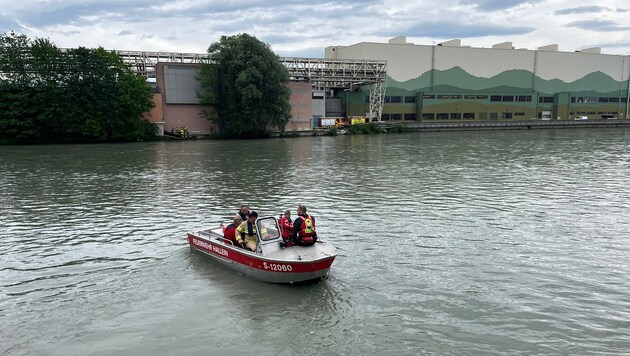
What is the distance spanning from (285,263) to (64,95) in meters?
62.0

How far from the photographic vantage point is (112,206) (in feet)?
74.5

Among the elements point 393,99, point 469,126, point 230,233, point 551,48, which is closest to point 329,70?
point 393,99

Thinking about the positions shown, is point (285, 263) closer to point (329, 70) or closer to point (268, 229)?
point (268, 229)

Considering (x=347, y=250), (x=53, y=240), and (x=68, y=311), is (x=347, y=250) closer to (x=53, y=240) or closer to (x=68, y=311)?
(x=68, y=311)

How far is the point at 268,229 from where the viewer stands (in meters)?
13.4

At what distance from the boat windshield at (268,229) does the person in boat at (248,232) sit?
230mm

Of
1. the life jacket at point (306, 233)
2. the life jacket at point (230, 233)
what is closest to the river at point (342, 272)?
the life jacket at point (230, 233)

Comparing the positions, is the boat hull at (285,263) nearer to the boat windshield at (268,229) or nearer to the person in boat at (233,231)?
the person in boat at (233,231)

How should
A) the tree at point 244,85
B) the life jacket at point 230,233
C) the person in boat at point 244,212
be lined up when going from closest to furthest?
the person in boat at point 244,212 → the life jacket at point 230,233 → the tree at point 244,85

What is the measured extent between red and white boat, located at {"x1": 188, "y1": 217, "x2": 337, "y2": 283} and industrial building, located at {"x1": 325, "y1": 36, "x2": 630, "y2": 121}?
252ft

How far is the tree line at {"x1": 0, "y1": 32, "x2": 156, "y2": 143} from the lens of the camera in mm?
60875

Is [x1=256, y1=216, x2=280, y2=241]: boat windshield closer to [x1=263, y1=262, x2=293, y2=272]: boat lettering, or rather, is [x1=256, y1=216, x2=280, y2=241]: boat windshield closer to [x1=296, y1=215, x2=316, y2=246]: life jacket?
[x1=296, y1=215, x2=316, y2=246]: life jacket

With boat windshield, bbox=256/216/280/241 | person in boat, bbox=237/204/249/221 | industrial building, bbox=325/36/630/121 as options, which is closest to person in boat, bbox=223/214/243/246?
person in boat, bbox=237/204/249/221

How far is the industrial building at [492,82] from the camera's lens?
89.4 metres
